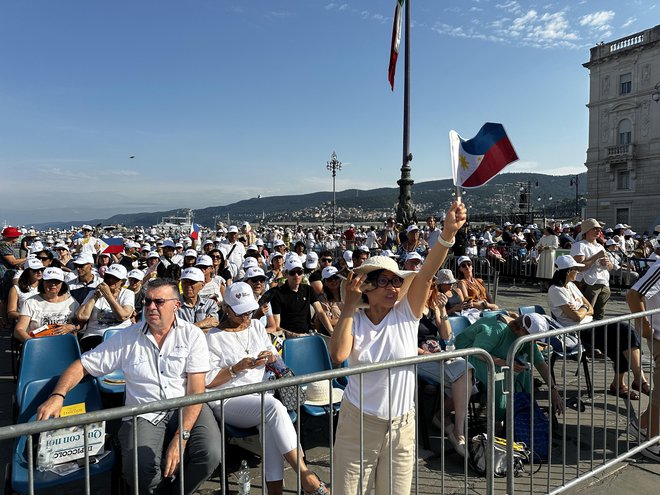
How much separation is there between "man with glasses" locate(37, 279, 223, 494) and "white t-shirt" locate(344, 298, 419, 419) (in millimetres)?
1165

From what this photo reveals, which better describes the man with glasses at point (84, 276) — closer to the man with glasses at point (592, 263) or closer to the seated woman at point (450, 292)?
the seated woman at point (450, 292)

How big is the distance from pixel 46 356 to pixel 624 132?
5253cm

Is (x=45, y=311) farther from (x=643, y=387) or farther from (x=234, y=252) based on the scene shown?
(x=643, y=387)

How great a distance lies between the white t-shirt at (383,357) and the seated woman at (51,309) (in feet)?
13.9

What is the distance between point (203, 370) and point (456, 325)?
3463 mm

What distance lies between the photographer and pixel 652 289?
4.67 metres

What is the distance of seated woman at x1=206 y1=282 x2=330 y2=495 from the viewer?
3424 millimetres

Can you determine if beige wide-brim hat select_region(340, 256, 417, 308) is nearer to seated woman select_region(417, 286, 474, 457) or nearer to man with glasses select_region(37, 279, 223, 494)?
seated woman select_region(417, 286, 474, 457)

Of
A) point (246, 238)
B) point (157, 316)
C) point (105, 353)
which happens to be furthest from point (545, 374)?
point (246, 238)

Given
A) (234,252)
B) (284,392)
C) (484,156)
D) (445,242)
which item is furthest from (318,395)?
(234,252)

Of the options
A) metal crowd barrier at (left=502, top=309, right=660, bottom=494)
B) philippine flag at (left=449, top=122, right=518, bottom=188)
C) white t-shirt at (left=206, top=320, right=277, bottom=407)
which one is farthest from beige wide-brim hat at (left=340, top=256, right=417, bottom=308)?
philippine flag at (left=449, top=122, right=518, bottom=188)

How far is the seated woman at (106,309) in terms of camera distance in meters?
5.66

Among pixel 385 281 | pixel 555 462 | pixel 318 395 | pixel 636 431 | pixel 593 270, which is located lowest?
pixel 555 462

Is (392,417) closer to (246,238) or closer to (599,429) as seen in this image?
(599,429)
